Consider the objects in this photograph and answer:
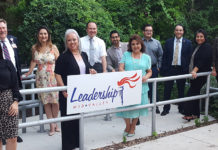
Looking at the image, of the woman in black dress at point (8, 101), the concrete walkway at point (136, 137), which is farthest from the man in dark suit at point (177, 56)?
the woman in black dress at point (8, 101)

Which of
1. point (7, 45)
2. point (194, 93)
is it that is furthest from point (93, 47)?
point (194, 93)

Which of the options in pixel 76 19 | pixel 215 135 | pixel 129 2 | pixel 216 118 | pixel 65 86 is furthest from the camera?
pixel 129 2

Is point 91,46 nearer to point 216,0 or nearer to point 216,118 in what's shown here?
point 216,118

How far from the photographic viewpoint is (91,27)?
559 cm

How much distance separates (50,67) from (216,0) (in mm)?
8153

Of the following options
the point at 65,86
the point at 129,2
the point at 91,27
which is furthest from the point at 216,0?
the point at 65,86

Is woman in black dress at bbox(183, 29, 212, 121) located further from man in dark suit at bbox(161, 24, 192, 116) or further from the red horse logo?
the red horse logo

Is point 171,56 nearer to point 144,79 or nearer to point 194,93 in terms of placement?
point 194,93

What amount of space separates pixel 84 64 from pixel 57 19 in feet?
10.1

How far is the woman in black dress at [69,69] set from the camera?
4.20 meters

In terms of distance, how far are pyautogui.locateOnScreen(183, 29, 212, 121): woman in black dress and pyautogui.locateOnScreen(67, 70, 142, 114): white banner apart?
1431 mm

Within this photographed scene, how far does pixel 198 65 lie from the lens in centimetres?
573

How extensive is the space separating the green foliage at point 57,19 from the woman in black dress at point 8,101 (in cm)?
356

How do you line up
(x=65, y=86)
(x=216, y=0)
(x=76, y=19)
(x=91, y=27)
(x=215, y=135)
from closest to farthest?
(x=65, y=86), (x=215, y=135), (x=91, y=27), (x=76, y=19), (x=216, y=0)
